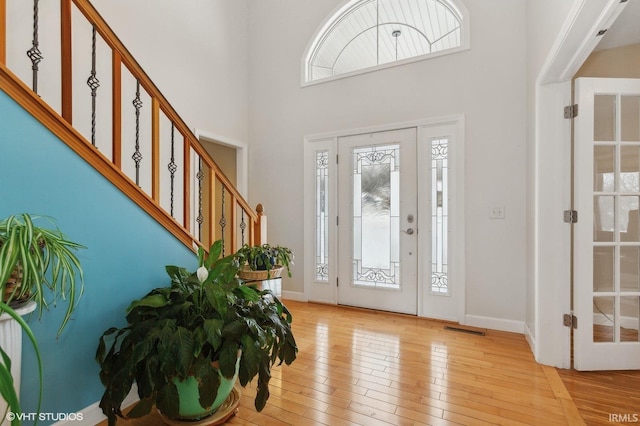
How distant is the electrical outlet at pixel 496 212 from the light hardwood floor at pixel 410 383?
3.48 ft

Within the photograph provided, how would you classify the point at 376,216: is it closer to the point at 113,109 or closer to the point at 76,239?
the point at 113,109

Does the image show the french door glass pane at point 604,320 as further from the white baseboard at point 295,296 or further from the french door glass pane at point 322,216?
the white baseboard at point 295,296

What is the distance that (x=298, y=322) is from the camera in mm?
3242

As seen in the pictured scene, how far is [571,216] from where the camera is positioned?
225 centimetres

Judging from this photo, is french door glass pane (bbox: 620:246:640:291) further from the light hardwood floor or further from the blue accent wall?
the blue accent wall

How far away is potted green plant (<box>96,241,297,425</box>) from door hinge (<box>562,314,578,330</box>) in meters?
1.93

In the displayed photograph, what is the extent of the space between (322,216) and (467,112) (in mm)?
1905

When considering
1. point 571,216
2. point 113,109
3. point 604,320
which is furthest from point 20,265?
point 604,320

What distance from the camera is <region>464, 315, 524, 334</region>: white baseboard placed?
296 centimetres

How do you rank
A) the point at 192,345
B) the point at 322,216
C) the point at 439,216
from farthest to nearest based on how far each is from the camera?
the point at 322,216 < the point at 439,216 < the point at 192,345

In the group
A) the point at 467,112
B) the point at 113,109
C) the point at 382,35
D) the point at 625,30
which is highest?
the point at 382,35

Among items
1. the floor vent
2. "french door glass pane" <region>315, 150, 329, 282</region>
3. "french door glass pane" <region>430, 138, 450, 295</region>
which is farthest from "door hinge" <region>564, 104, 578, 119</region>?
"french door glass pane" <region>315, 150, 329, 282</region>

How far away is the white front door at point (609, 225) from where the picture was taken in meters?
2.18

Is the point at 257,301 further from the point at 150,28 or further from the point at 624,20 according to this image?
the point at 624,20
